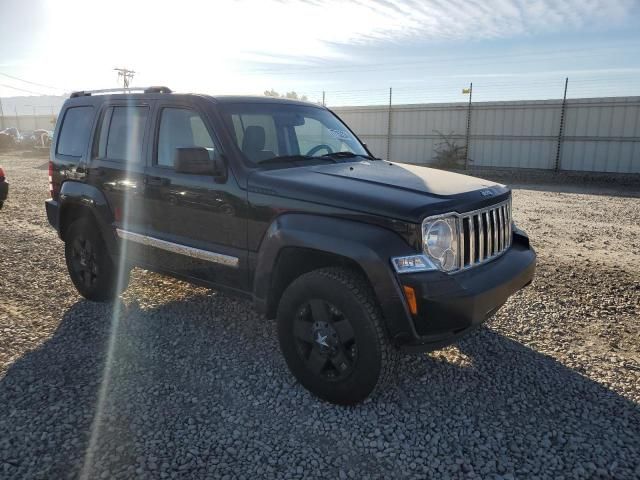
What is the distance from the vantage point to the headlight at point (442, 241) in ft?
9.52

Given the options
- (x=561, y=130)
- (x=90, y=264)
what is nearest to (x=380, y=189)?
(x=90, y=264)

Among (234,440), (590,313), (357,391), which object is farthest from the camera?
(590,313)

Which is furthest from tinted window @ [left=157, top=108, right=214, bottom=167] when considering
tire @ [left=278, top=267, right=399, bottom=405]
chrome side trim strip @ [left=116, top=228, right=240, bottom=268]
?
tire @ [left=278, top=267, right=399, bottom=405]

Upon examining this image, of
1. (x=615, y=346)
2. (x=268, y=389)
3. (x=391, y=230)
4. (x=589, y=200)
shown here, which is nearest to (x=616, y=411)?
(x=615, y=346)

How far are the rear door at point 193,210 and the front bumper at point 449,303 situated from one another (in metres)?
1.35

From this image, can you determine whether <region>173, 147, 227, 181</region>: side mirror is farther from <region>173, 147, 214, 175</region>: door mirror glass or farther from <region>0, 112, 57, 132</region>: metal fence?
<region>0, 112, 57, 132</region>: metal fence

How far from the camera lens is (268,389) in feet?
11.3

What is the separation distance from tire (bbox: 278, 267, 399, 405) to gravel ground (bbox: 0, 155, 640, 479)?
0.61 ft

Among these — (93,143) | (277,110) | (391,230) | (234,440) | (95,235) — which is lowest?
(234,440)

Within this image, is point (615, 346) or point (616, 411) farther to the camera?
point (615, 346)

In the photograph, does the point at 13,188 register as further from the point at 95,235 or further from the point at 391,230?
the point at 391,230

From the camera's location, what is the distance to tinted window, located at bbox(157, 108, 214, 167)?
3.89m

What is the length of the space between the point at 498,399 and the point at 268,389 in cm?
152

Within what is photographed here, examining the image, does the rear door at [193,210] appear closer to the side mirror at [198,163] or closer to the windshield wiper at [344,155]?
the side mirror at [198,163]
